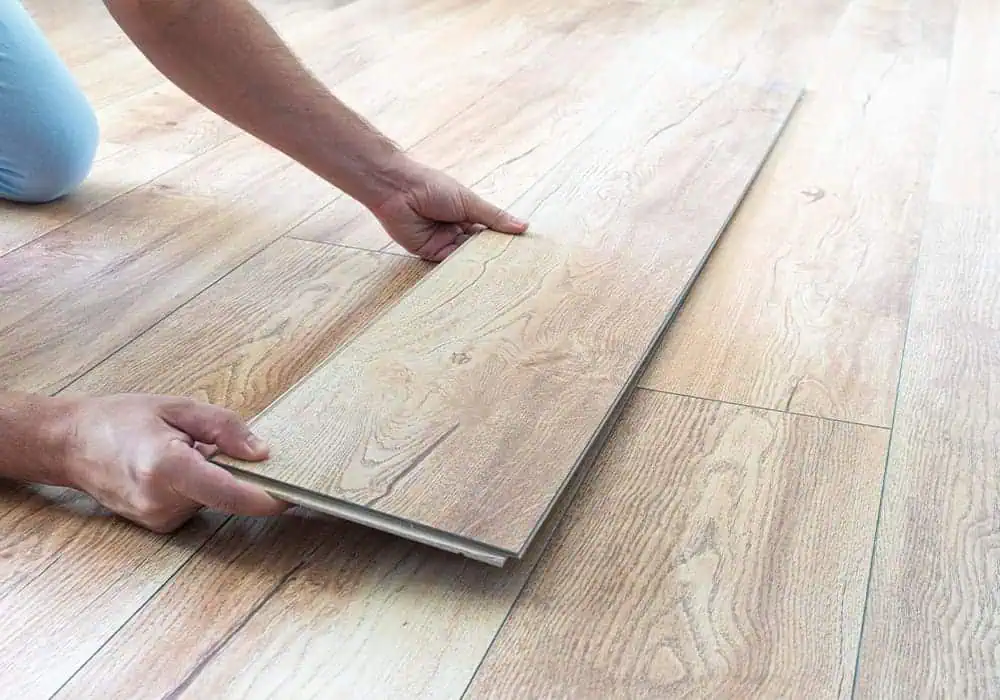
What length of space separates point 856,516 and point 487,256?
661 millimetres

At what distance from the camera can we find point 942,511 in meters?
1.07

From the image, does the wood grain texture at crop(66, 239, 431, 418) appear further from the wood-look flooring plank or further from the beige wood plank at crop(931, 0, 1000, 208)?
the beige wood plank at crop(931, 0, 1000, 208)

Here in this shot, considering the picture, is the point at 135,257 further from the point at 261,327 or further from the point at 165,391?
the point at 165,391

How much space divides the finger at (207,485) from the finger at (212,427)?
0.04m

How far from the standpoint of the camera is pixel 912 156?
6.56ft

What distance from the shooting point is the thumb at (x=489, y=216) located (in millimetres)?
1572

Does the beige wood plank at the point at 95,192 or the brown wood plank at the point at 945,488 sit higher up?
the beige wood plank at the point at 95,192

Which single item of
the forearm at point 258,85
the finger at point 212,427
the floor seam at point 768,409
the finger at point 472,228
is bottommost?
the floor seam at point 768,409

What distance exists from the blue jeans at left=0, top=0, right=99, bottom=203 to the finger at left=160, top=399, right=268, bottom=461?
88 cm

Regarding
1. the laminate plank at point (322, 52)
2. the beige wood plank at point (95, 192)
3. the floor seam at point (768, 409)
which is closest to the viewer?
the floor seam at point (768, 409)

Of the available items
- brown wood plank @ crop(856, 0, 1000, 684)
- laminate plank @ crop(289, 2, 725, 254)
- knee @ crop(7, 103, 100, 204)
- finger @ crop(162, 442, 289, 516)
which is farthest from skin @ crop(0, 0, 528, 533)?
brown wood plank @ crop(856, 0, 1000, 684)

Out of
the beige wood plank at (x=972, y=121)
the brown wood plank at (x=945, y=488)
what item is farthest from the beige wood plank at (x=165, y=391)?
the beige wood plank at (x=972, y=121)

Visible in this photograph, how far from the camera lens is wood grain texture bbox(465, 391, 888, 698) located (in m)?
0.88

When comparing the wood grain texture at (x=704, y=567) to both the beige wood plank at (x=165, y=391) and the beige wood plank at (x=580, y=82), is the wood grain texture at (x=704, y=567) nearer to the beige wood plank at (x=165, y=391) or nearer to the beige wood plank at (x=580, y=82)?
the beige wood plank at (x=165, y=391)
